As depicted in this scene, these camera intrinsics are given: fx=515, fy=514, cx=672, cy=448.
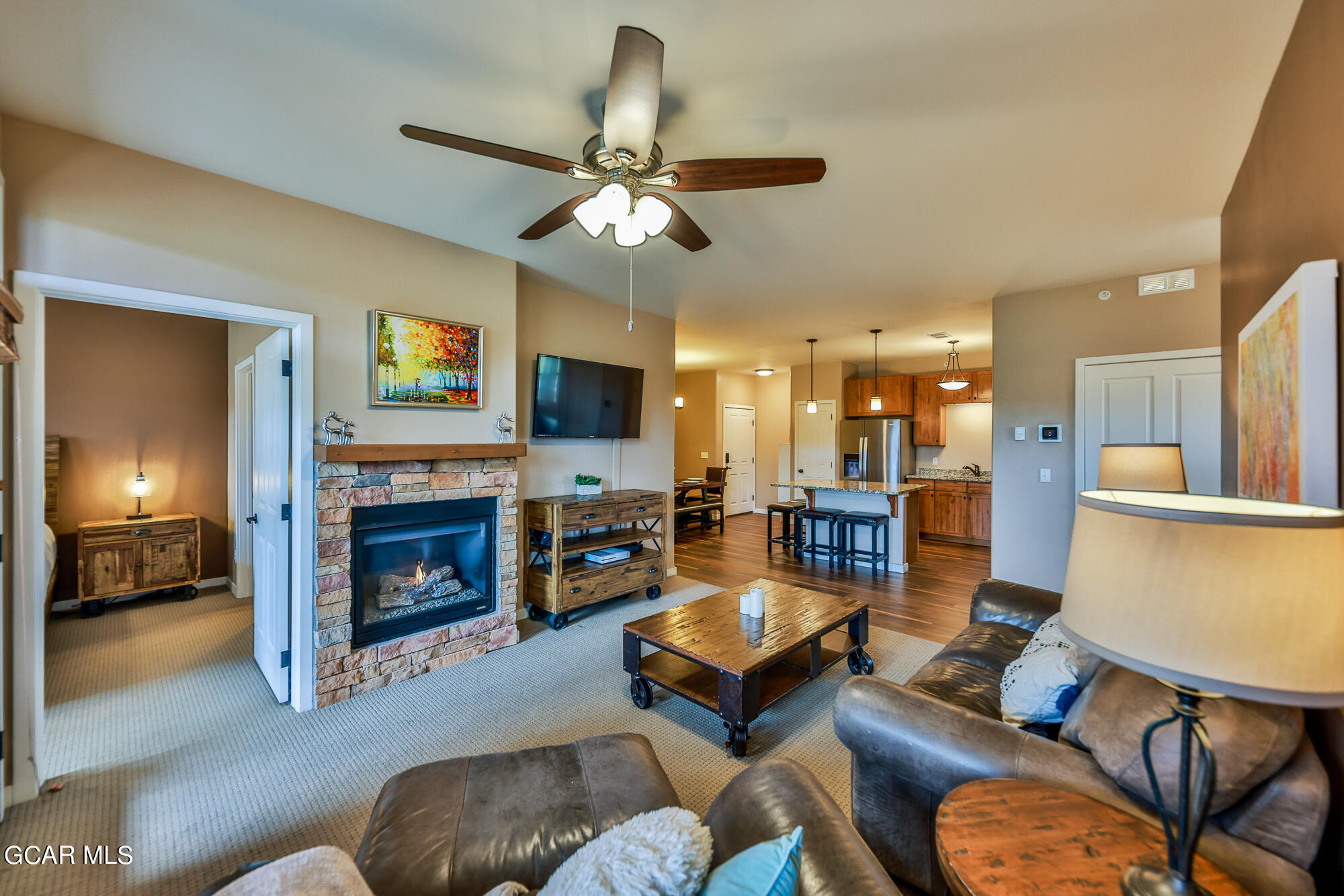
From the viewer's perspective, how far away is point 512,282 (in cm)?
362

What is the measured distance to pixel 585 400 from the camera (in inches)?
172

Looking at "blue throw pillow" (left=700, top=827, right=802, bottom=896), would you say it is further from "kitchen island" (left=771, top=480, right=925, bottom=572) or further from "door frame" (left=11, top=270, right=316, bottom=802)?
"kitchen island" (left=771, top=480, right=925, bottom=572)

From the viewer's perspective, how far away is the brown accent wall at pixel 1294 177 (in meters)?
1.23

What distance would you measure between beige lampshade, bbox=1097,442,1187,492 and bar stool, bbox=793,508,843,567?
3108 mm

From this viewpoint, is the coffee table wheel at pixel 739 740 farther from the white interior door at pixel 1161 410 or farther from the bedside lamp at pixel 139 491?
the bedside lamp at pixel 139 491

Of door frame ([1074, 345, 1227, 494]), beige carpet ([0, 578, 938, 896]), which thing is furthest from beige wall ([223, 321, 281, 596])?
door frame ([1074, 345, 1227, 494])

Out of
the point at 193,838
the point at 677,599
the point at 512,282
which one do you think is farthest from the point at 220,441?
the point at 677,599

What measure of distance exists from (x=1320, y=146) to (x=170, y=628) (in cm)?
610

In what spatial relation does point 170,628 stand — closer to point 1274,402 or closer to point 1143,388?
point 1274,402

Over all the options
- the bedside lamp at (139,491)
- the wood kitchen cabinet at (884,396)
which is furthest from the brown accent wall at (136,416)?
the wood kitchen cabinet at (884,396)

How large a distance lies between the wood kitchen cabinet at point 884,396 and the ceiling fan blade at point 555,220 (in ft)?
20.7

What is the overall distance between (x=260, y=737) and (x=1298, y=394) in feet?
13.3

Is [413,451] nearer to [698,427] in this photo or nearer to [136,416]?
[136,416]

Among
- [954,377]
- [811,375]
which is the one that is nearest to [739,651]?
[954,377]
